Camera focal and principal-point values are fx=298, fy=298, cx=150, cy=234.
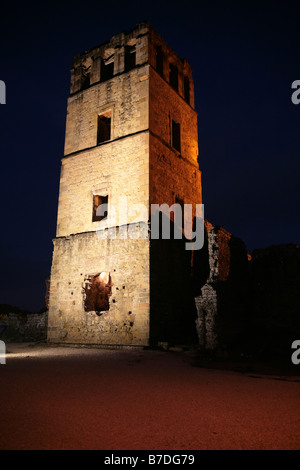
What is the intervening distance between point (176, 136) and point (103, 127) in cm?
319

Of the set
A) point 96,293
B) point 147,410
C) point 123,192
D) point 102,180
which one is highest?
point 102,180

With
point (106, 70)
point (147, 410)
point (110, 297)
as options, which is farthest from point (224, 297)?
point (106, 70)

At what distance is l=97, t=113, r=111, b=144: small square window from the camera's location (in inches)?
492

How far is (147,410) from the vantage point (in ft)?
9.82

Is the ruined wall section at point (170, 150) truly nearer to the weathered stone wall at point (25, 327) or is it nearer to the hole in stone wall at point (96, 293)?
the hole in stone wall at point (96, 293)

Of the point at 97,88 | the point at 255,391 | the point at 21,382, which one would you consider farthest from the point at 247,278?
the point at 97,88

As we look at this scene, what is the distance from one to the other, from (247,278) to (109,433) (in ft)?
28.4

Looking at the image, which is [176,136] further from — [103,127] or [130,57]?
[130,57]

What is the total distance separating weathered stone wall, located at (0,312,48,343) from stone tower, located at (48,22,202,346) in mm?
3008

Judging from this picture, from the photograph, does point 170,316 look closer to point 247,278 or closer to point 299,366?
point 247,278

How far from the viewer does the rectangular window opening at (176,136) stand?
12.9 m

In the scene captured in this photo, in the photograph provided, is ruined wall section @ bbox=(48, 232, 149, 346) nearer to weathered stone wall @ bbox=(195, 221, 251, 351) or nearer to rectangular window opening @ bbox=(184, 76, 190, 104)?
weathered stone wall @ bbox=(195, 221, 251, 351)

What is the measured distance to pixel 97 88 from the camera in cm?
1280
